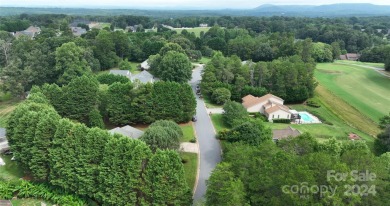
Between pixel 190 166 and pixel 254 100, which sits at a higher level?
pixel 254 100

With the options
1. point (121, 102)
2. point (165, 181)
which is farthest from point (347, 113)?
point (165, 181)

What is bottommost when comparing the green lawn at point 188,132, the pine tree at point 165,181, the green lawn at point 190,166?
the green lawn at point 190,166

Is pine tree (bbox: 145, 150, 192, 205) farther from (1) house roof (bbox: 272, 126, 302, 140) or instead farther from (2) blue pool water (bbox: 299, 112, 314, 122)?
(2) blue pool water (bbox: 299, 112, 314, 122)

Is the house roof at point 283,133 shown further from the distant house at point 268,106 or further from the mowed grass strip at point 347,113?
the mowed grass strip at point 347,113

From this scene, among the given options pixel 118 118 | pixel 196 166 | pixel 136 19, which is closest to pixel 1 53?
pixel 118 118

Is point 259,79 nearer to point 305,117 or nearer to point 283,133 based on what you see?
point 305,117

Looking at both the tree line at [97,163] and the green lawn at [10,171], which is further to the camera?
the green lawn at [10,171]

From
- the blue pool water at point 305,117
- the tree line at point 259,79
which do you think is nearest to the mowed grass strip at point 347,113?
the tree line at point 259,79

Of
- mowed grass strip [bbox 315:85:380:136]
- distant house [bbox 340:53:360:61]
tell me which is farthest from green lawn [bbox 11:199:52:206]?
distant house [bbox 340:53:360:61]
